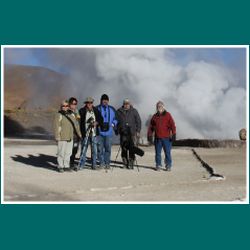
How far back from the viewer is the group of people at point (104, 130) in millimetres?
14859

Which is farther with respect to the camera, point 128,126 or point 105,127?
point 128,126

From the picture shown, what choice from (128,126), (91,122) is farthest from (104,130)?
(128,126)

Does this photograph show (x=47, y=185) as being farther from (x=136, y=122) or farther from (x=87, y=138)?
(x=136, y=122)

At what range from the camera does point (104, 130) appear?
1555 cm

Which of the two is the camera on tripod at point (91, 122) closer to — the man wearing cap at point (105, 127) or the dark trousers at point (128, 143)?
the man wearing cap at point (105, 127)

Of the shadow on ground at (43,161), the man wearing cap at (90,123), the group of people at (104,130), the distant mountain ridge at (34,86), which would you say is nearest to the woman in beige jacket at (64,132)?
the group of people at (104,130)

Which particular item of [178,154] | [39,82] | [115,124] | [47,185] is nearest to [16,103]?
[39,82]

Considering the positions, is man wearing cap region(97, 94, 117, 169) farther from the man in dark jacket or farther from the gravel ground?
the gravel ground

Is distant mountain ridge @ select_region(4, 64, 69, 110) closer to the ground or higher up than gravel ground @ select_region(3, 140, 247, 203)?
higher up

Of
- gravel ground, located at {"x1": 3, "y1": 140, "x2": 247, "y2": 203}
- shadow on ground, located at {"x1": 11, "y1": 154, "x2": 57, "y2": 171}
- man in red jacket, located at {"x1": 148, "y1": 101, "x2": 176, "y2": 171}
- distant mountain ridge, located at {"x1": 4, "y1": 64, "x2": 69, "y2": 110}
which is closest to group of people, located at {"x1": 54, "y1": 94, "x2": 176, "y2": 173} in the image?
man in red jacket, located at {"x1": 148, "y1": 101, "x2": 176, "y2": 171}

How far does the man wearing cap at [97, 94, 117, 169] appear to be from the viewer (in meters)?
15.5

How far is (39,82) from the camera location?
83.9 feet

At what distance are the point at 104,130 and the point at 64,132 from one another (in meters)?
1.39

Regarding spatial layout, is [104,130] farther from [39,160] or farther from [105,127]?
[39,160]
